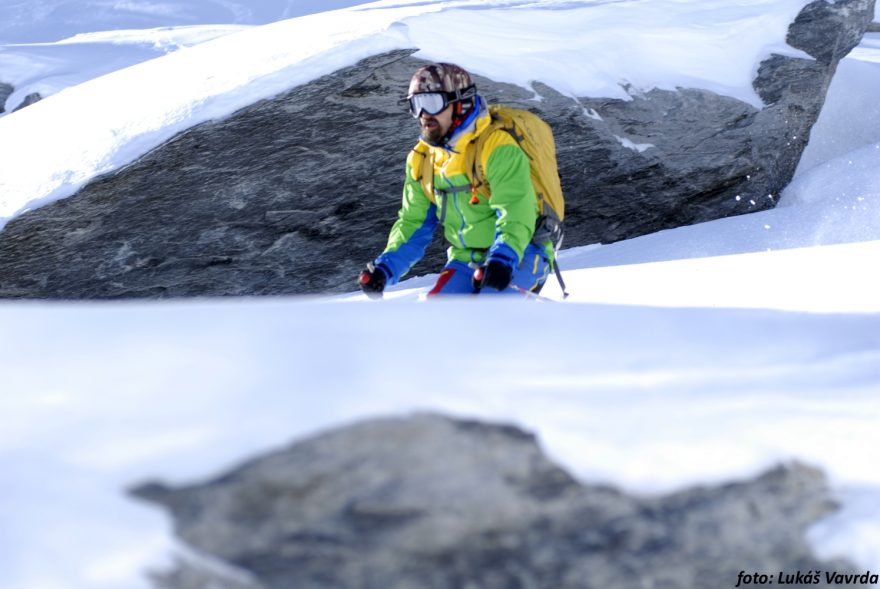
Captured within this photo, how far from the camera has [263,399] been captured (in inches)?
75.2

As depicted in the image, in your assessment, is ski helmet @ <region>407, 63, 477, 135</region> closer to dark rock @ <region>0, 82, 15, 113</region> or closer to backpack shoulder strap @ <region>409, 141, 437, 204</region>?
backpack shoulder strap @ <region>409, 141, 437, 204</region>

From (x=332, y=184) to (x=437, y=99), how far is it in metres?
3.78

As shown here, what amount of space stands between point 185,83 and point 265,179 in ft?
3.90

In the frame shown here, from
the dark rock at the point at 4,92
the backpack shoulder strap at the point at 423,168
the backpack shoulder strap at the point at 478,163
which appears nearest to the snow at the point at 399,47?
the backpack shoulder strap at the point at 423,168

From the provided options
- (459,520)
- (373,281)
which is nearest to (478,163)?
(373,281)

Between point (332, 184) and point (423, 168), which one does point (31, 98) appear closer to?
point (332, 184)

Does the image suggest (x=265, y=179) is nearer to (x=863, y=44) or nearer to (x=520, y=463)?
(x=520, y=463)

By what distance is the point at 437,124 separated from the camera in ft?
16.5

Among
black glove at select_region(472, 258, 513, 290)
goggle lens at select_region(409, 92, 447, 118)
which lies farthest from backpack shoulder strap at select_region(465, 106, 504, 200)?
black glove at select_region(472, 258, 513, 290)

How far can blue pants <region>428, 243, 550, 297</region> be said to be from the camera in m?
5.05

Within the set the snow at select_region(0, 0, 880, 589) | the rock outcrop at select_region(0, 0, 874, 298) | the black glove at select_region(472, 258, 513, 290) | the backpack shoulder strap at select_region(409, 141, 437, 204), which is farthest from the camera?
the rock outcrop at select_region(0, 0, 874, 298)

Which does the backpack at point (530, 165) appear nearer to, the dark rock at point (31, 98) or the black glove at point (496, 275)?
the black glove at point (496, 275)

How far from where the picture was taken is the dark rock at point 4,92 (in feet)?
47.4

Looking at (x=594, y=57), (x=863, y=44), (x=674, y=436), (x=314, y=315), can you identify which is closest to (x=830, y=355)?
(x=674, y=436)
